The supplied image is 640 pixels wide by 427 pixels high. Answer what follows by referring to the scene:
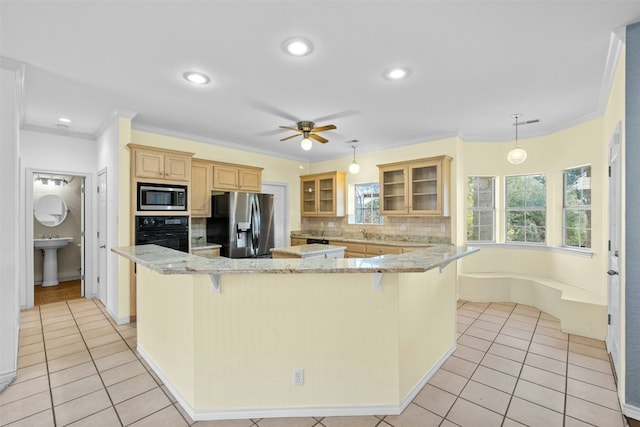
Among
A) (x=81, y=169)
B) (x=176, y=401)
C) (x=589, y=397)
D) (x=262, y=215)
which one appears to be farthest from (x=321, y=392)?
(x=81, y=169)

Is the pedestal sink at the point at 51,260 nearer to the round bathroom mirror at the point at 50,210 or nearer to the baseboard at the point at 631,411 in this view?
the round bathroom mirror at the point at 50,210

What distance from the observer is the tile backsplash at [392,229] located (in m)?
5.01

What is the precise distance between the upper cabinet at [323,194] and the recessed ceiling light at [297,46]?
12.7ft

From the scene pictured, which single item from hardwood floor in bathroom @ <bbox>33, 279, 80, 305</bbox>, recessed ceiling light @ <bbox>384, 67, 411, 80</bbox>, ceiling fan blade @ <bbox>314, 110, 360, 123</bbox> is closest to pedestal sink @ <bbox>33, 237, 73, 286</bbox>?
hardwood floor in bathroom @ <bbox>33, 279, 80, 305</bbox>

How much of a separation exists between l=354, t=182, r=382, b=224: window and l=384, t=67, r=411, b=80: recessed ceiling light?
10.7 feet

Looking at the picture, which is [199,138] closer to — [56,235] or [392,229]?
[56,235]

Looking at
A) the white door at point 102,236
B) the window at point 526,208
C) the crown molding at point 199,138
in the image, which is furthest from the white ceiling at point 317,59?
the window at point 526,208

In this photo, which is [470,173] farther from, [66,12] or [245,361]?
[66,12]

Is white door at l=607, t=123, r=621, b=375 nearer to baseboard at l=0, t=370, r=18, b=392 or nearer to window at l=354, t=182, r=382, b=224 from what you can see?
window at l=354, t=182, r=382, b=224

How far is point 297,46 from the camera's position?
2297mm

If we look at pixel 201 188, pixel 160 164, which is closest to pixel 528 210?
pixel 201 188

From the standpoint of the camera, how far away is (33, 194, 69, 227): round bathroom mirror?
Answer: 5.58 metres

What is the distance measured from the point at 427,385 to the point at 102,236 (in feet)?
15.1

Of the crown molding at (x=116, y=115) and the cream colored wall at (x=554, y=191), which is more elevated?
the crown molding at (x=116, y=115)
